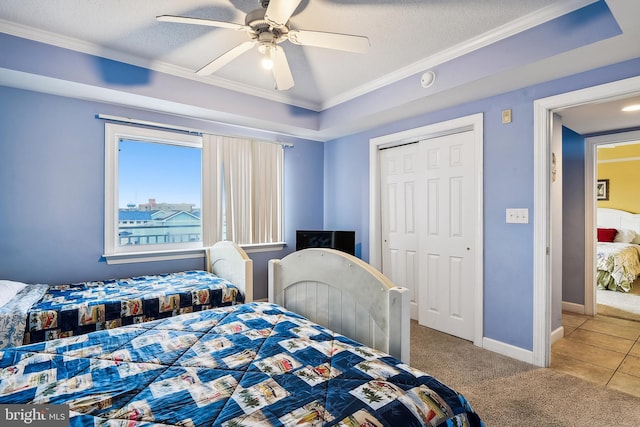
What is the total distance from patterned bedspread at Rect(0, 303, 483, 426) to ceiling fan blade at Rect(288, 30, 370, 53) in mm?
1565

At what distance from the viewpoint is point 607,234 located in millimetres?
5688

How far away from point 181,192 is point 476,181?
2944mm

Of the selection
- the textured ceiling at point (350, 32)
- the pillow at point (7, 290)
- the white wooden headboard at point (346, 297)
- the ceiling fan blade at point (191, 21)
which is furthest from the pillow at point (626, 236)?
the pillow at point (7, 290)

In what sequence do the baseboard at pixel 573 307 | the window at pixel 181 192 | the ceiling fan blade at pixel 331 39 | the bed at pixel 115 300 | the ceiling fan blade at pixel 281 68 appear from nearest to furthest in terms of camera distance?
the ceiling fan blade at pixel 331 39
the bed at pixel 115 300
the ceiling fan blade at pixel 281 68
the window at pixel 181 192
the baseboard at pixel 573 307

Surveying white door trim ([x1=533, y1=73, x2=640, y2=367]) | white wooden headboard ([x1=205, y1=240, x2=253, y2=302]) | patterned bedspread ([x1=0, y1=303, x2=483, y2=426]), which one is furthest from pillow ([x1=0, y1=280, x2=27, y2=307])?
white door trim ([x1=533, y1=73, x2=640, y2=367])

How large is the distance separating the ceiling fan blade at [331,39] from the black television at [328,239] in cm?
220

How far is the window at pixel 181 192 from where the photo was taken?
3074 mm

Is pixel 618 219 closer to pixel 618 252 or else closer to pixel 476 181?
pixel 618 252

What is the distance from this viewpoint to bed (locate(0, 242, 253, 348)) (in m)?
1.91

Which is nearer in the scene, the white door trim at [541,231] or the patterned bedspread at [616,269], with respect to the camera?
the white door trim at [541,231]

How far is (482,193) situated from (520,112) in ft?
2.27

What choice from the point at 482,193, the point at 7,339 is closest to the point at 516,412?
the point at 482,193

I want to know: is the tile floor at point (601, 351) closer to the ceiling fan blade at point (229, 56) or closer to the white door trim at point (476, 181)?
the white door trim at point (476, 181)

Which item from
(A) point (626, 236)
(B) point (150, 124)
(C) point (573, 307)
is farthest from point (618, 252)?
(B) point (150, 124)
